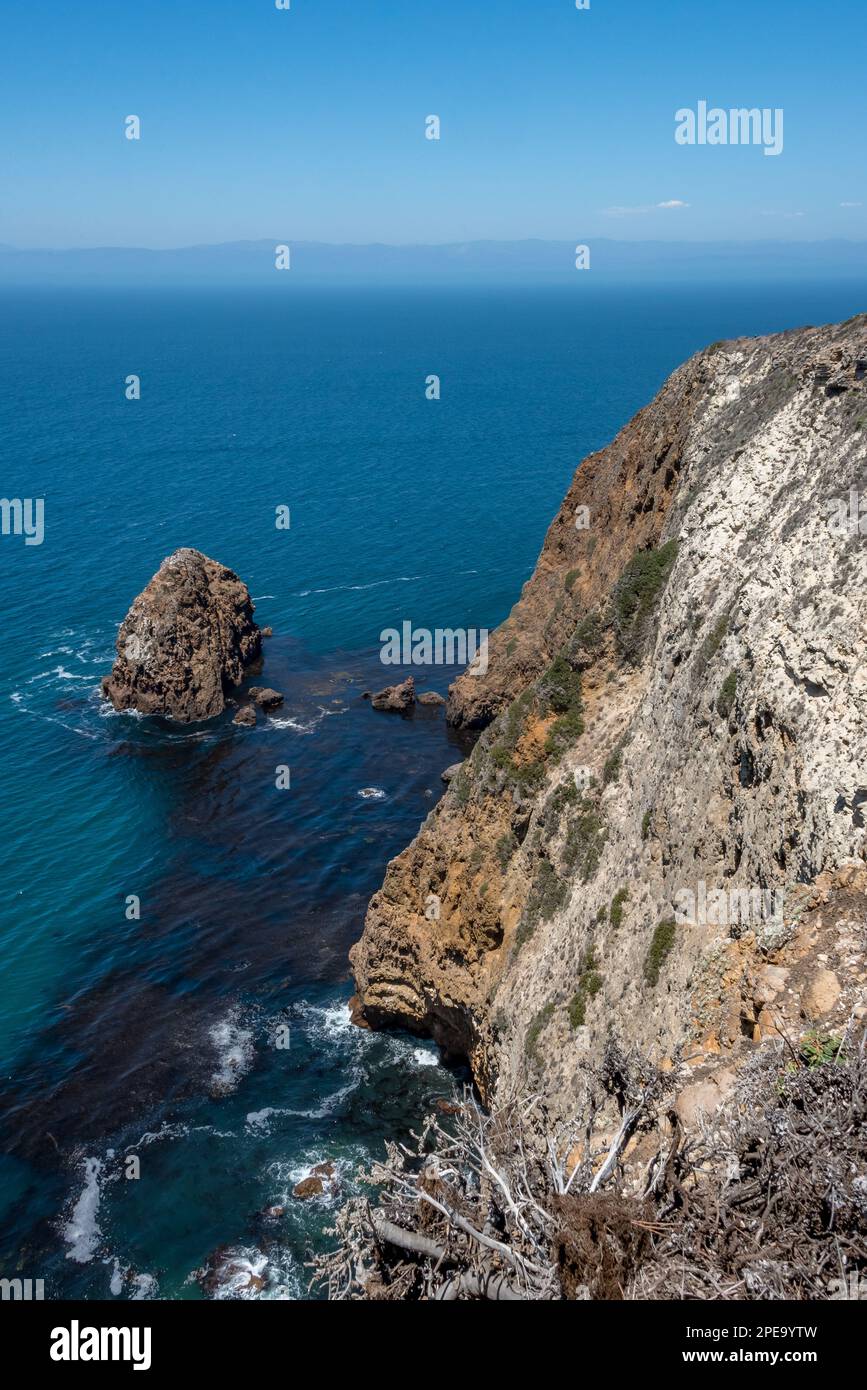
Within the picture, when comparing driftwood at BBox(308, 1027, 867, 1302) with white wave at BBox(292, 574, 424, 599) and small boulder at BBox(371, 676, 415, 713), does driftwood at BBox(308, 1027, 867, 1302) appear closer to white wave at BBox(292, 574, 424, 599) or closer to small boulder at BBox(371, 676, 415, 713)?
small boulder at BBox(371, 676, 415, 713)

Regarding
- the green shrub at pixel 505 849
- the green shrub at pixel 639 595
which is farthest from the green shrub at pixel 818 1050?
the green shrub at pixel 639 595

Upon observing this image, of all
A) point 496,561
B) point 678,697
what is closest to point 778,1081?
point 678,697

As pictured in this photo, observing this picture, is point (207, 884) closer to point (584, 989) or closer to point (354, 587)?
point (584, 989)

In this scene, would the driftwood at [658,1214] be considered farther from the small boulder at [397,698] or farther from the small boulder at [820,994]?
the small boulder at [397,698]

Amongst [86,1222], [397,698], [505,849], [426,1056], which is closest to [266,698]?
[397,698]

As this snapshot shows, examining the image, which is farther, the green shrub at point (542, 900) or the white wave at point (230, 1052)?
A: the white wave at point (230, 1052)
